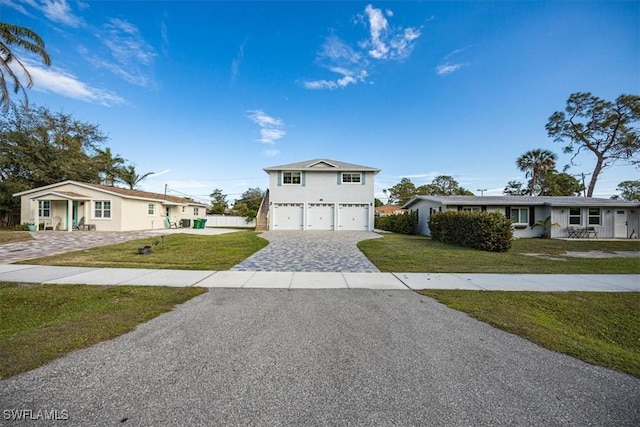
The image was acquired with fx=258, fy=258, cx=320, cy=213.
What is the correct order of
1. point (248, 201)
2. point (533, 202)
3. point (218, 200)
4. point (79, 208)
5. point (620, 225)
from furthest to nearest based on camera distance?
point (218, 200), point (248, 201), point (79, 208), point (533, 202), point (620, 225)

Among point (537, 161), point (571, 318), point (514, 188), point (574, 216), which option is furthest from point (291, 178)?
point (514, 188)

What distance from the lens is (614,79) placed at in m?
13.0

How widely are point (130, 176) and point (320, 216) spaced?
2911 centimetres

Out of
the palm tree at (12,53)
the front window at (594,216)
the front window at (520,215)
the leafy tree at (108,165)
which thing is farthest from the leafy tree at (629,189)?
the leafy tree at (108,165)

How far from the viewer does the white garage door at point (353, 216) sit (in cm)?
2147

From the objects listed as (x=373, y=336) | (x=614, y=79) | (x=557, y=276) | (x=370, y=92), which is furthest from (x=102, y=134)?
(x=614, y=79)

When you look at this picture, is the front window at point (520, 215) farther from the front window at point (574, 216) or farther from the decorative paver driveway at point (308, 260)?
the decorative paver driveway at point (308, 260)

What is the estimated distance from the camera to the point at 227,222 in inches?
1240

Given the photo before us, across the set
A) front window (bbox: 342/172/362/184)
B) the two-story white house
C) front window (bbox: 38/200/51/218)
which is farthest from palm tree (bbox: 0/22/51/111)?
front window (bbox: 342/172/362/184)

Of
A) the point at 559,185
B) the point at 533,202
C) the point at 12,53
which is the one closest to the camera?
the point at 12,53

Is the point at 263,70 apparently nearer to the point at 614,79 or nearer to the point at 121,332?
the point at 121,332

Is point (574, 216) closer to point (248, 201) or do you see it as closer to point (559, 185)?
point (559, 185)

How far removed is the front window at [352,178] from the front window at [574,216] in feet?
50.2

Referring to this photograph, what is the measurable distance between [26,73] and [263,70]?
1222 cm
